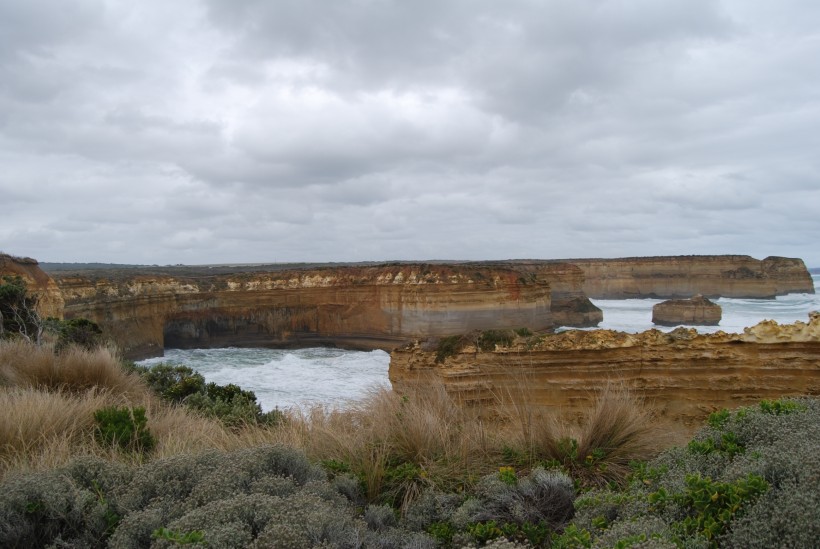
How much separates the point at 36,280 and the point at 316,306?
1711 centimetres

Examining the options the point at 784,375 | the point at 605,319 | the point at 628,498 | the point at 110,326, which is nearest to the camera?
the point at 628,498

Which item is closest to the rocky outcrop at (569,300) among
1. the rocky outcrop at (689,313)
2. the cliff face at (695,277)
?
the rocky outcrop at (689,313)

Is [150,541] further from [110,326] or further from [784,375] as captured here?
[110,326]

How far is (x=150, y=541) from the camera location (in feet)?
8.17

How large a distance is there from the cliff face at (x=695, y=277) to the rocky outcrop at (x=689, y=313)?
26.8 metres

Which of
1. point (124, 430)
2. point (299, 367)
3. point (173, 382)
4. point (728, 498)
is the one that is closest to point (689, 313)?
point (299, 367)

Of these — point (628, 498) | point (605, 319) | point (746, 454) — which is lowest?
point (605, 319)

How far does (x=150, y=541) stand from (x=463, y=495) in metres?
1.82

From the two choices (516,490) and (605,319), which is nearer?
(516,490)

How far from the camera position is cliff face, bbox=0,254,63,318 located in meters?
18.2

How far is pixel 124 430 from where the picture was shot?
429cm

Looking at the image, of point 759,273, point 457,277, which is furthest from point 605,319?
point 759,273

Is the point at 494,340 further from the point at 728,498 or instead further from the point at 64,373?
the point at 728,498

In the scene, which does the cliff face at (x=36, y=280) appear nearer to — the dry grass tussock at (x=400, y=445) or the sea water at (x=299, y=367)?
the sea water at (x=299, y=367)
